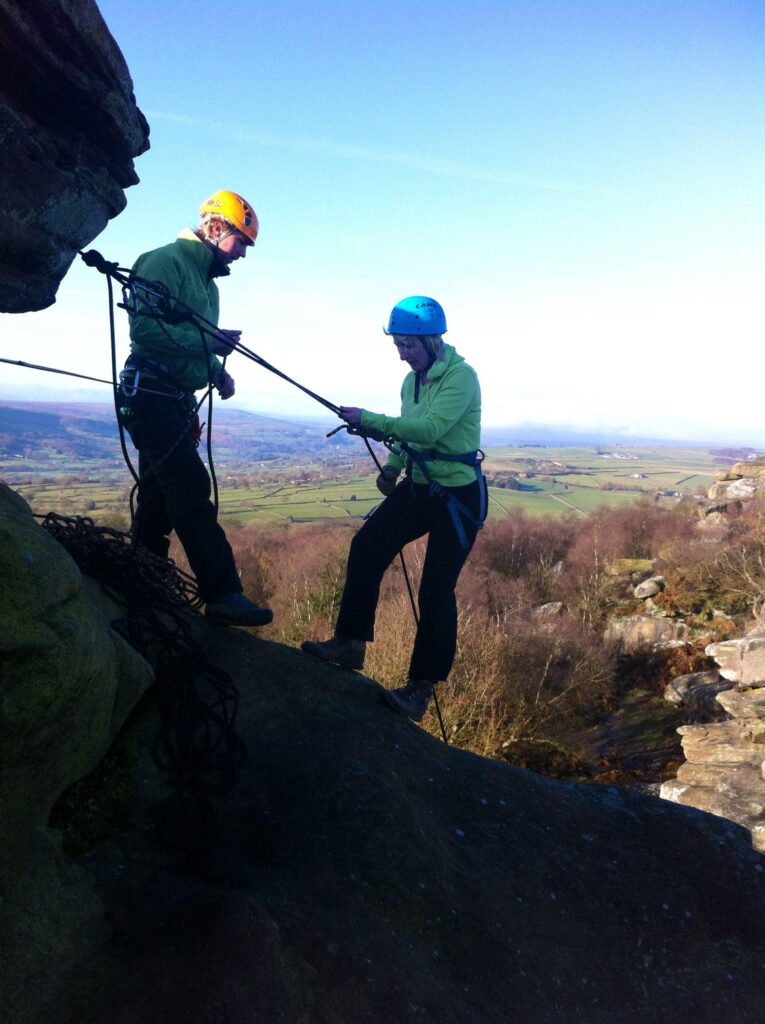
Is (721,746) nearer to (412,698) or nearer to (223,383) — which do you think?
(412,698)

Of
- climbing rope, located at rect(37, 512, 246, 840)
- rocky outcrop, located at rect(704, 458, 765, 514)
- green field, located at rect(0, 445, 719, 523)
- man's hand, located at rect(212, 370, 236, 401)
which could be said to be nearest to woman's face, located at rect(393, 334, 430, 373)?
man's hand, located at rect(212, 370, 236, 401)

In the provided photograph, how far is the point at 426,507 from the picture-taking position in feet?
18.5

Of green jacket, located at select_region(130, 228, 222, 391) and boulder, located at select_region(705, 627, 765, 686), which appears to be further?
boulder, located at select_region(705, 627, 765, 686)

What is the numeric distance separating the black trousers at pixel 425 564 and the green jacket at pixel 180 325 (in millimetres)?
1784

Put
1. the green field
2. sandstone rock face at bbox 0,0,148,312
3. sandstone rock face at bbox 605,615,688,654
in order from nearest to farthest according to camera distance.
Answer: sandstone rock face at bbox 0,0,148,312, sandstone rock face at bbox 605,615,688,654, the green field

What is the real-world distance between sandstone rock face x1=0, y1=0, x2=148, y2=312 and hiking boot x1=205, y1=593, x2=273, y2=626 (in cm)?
240

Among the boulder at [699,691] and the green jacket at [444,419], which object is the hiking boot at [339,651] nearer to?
→ the green jacket at [444,419]

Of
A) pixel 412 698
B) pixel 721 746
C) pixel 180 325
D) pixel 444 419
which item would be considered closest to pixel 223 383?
pixel 180 325

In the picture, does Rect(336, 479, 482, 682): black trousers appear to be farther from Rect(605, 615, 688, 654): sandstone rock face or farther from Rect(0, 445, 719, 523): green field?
Rect(605, 615, 688, 654): sandstone rock face

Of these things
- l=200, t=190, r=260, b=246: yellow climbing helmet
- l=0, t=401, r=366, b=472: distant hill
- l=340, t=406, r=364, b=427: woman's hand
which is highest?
l=200, t=190, r=260, b=246: yellow climbing helmet

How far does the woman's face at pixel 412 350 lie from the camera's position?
217 inches

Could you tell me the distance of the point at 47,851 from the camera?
10.0 feet

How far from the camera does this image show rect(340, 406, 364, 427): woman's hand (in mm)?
5449

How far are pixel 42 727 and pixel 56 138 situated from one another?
3.49 meters
